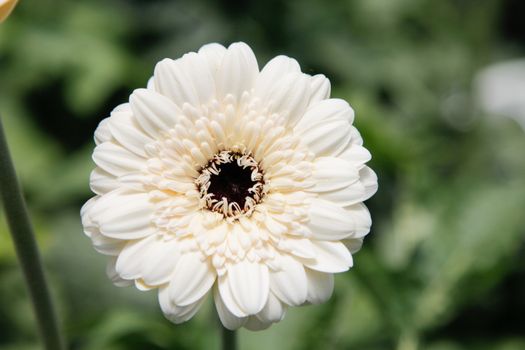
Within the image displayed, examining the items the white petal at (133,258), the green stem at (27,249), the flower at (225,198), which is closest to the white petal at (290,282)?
the flower at (225,198)

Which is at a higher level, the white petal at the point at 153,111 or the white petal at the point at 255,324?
the white petal at the point at 153,111

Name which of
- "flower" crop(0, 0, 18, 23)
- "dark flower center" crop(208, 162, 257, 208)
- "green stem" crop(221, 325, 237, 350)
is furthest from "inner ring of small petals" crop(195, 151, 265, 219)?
"flower" crop(0, 0, 18, 23)

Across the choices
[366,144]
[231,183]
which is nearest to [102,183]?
[231,183]

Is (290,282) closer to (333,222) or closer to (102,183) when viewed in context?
(333,222)

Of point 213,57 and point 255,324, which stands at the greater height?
point 213,57

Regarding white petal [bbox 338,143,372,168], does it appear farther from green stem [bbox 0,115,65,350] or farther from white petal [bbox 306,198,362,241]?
green stem [bbox 0,115,65,350]

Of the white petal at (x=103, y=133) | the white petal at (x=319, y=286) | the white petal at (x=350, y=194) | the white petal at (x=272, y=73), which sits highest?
the white petal at (x=272, y=73)

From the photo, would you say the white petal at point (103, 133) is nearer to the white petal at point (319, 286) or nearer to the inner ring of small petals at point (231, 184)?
the inner ring of small petals at point (231, 184)
